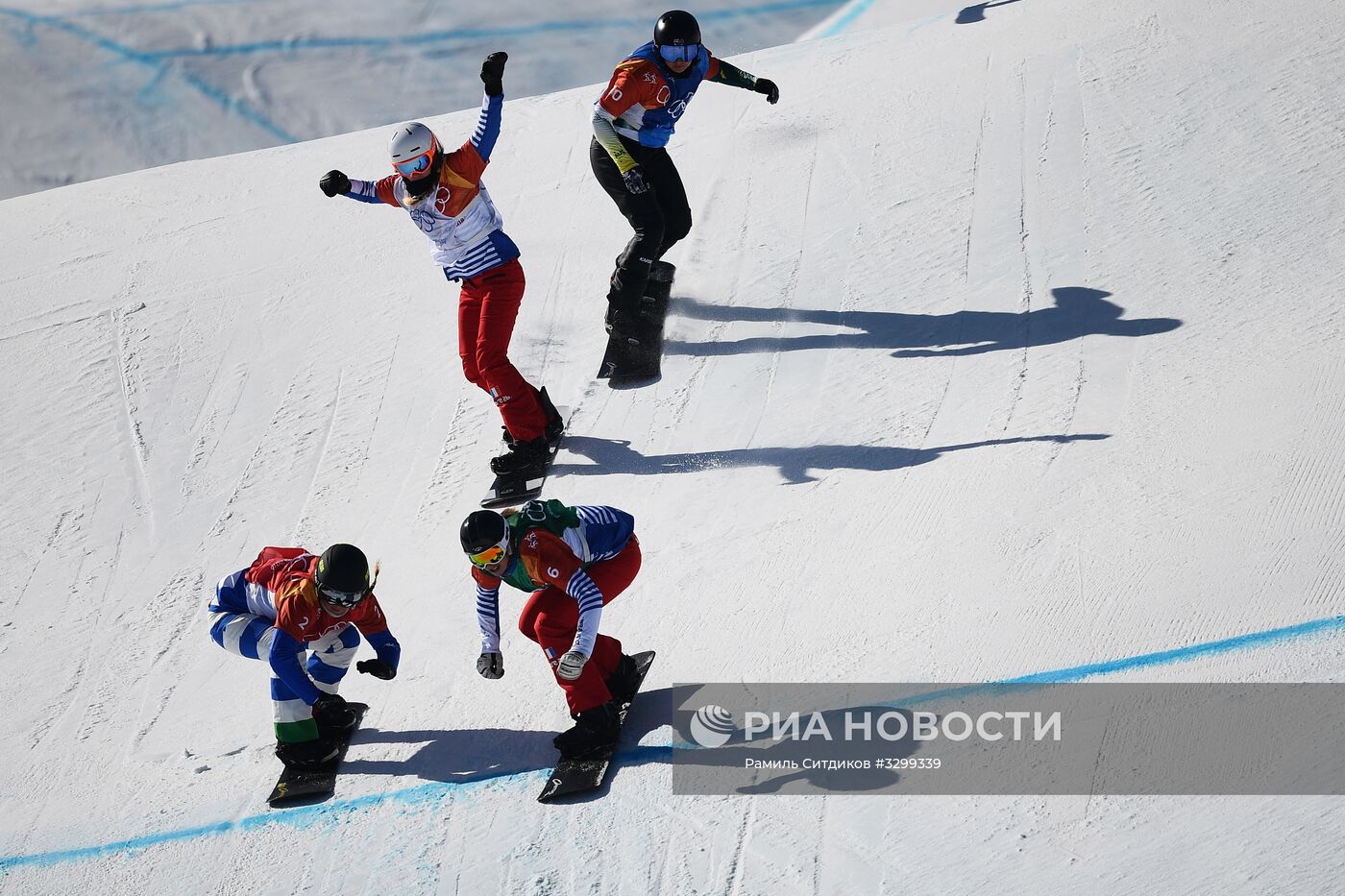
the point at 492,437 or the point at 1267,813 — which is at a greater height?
the point at 1267,813

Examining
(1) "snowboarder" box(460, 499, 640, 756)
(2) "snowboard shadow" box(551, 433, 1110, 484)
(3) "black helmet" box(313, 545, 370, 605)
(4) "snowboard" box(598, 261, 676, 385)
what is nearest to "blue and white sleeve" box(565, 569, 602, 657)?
(1) "snowboarder" box(460, 499, 640, 756)

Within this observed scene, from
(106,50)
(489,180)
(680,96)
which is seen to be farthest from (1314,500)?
(106,50)

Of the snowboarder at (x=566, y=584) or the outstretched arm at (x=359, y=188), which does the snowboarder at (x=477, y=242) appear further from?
the snowboarder at (x=566, y=584)

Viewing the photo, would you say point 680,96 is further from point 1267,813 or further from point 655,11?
point 655,11

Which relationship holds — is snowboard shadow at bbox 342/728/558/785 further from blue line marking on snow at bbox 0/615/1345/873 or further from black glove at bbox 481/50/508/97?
black glove at bbox 481/50/508/97

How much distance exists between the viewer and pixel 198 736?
541 centimetres

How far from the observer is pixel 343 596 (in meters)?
4.62

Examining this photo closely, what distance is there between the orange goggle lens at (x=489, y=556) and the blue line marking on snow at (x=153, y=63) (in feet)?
30.7

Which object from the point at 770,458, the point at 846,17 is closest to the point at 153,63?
the point at 846,17

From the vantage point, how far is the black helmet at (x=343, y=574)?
15.0 feet

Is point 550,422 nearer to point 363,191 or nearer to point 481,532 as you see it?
point 363,191

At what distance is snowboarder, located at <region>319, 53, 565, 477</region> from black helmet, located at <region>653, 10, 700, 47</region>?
988 millimetres

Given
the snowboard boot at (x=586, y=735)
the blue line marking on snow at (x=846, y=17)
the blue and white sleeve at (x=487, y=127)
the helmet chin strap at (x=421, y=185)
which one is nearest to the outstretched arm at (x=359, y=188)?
the helmet chin strap at (x=421, y=185)

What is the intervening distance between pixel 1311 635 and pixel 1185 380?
2.04m
